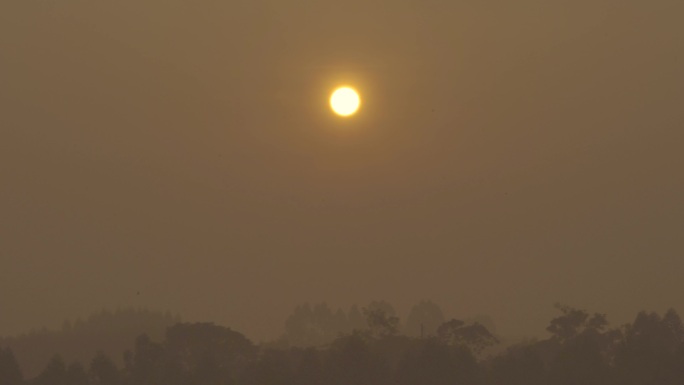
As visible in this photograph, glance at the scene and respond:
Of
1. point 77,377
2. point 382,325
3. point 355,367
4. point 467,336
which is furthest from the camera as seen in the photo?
point 382,325

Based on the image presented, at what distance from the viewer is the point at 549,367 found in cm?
8588

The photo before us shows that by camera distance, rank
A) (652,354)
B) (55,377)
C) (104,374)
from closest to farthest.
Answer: (652,354) → (55,377) → (104,374)

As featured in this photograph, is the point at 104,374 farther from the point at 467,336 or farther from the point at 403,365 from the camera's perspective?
the point at 467,336

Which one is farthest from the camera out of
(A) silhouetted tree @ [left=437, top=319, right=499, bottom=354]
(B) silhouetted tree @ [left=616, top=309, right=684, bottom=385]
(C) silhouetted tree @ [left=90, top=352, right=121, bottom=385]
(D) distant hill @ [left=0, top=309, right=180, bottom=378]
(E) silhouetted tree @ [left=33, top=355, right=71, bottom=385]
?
(D) distant hill @ [left=0, top=309, right=180, bottom=378]

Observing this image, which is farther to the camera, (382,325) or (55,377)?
(382,325)

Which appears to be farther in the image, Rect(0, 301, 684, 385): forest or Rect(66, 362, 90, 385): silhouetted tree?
Rect(66, 362, 90, 385): silhouetted tree

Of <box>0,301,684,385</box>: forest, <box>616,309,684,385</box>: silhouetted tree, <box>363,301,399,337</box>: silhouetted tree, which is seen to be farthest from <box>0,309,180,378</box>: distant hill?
<box>616,309,684,385</box>: silhouetted tree

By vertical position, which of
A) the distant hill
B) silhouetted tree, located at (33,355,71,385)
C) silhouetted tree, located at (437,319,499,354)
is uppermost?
the distant hill

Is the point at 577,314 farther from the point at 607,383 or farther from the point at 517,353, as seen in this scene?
the point at 607,383

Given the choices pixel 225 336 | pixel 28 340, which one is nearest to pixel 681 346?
pixel 225 336

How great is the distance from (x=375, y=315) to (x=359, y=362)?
20.9 m

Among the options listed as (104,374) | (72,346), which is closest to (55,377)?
(104,374)

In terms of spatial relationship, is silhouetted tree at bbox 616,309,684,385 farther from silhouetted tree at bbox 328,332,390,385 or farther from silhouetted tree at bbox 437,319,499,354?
silhouetted tree at bbox 328,332,390,385

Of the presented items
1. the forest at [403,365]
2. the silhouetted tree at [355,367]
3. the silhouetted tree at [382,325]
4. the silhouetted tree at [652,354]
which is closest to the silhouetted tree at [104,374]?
the forest at [403,365]
